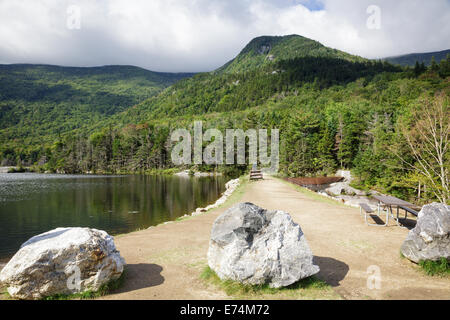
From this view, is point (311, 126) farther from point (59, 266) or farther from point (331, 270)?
point (59, 266)

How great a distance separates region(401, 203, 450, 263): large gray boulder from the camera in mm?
7129

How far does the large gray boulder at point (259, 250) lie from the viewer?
6129 millimetres

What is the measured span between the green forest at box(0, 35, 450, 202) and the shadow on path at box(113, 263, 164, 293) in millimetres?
16467

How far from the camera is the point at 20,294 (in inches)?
222

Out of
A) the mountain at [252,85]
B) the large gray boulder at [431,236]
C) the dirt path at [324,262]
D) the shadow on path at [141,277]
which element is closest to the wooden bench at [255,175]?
the dirt path at [324,262]

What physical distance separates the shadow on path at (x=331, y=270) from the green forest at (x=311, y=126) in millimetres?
11832

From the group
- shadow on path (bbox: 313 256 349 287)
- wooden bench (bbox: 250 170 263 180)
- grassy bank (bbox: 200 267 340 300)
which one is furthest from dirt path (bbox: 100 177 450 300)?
wooden bench (bbox: 250 170 263 180)

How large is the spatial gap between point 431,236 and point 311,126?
51.1 meters

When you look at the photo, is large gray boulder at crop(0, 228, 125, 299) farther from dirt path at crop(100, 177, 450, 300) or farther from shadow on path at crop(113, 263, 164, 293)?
dirt path at crop(100, 177, 450, 300)

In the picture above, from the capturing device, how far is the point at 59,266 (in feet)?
19.0

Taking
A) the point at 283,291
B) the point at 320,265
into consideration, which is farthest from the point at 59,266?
the point at 320,265

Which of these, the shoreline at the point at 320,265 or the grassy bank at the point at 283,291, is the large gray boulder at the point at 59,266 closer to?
the shoreline at the point at 320,265
